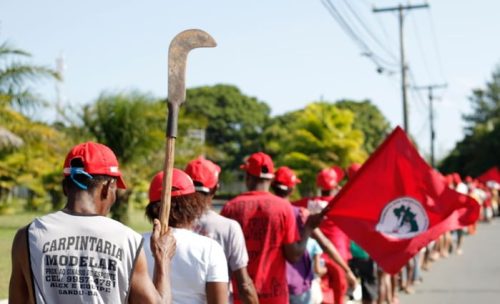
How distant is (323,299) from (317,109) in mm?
27697

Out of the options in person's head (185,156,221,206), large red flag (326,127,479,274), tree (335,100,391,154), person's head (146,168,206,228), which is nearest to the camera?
person's head (146,168,206,228)

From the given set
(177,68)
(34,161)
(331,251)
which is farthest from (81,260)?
(34,161)

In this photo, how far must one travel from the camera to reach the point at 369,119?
68500mm

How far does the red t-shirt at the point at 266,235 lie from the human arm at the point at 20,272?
2443 mm

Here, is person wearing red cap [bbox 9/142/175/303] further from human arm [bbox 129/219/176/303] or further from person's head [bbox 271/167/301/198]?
person's head [bbox 271/167/301/198]

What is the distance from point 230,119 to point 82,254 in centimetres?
7176

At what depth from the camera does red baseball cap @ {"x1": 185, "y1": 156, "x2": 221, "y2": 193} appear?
4.94 m

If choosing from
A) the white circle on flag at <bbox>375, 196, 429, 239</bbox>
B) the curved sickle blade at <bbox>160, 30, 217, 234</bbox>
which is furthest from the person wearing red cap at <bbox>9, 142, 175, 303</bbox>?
the white circle on flag at <bbox>375, 196, 429, 239</bbox>

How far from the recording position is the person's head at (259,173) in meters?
6.00

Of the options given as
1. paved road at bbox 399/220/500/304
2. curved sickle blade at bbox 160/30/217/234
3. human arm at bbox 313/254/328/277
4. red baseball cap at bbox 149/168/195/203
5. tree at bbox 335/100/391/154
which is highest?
tree at bbox 335/100/391/154

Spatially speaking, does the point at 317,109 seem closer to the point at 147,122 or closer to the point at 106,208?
the point at 147,122

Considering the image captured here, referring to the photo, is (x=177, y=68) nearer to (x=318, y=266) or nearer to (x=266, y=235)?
(x=266, y=235)

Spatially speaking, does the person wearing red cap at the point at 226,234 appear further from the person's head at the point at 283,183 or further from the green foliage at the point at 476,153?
the green foliage at the point at 476,153

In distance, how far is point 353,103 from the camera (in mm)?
69250
